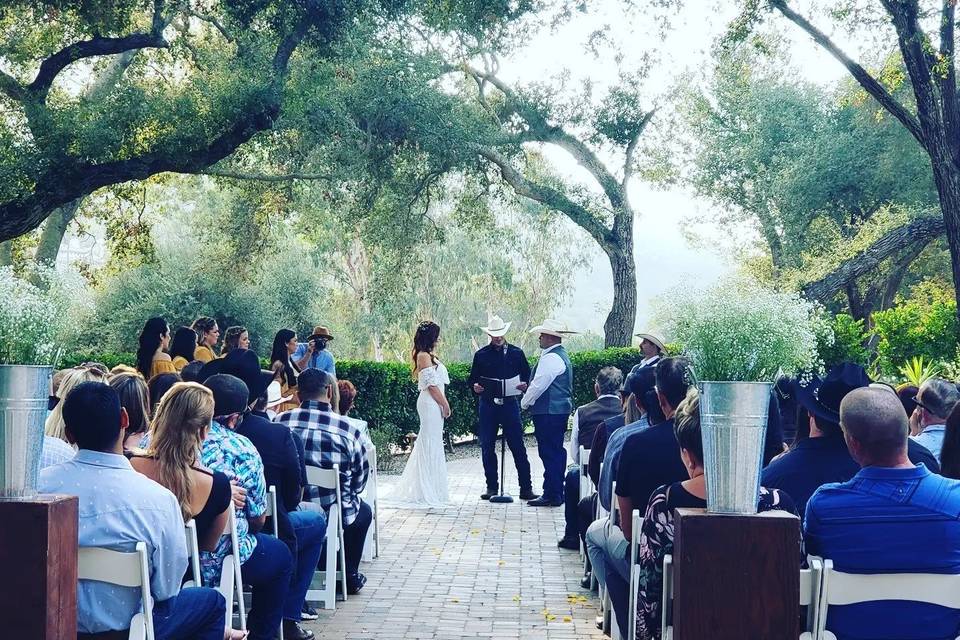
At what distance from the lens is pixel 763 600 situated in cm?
346

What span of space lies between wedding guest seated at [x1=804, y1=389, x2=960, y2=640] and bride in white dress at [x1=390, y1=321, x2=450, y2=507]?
300 inches

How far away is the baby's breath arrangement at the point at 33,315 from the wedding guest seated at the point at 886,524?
2687 millimetres

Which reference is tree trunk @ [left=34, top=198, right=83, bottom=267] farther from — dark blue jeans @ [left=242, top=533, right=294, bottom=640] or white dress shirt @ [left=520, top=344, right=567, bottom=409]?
dark blue jeans @ [left=242, top=533, right=294, bottom=640]

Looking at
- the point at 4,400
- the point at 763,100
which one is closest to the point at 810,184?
the point at 763,100

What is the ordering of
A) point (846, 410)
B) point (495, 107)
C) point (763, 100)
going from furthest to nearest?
point (763, 100) → point (495, 107) → point (846, 410)

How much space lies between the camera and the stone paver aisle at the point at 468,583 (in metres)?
6.75

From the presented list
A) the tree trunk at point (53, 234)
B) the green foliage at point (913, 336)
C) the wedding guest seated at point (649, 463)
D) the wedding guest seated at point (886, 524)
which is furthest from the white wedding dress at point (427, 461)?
the tree trunk at point (53, 234)

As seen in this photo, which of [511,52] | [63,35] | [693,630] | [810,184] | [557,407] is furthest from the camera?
[810,184]

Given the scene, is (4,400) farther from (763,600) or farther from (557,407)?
(557,407)

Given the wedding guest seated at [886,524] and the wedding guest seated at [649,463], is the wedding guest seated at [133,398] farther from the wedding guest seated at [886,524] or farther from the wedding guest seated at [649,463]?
the wedding guest seated at [886,524]

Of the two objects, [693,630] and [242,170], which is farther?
[242,170]

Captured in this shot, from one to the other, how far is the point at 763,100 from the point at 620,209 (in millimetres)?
9548

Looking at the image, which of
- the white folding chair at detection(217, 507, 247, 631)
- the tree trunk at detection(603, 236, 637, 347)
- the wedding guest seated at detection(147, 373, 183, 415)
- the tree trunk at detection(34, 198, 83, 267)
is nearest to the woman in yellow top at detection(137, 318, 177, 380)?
the wedding guest seated at detection(147, 373, 183, 415)

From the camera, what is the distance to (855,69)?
16250 mm
